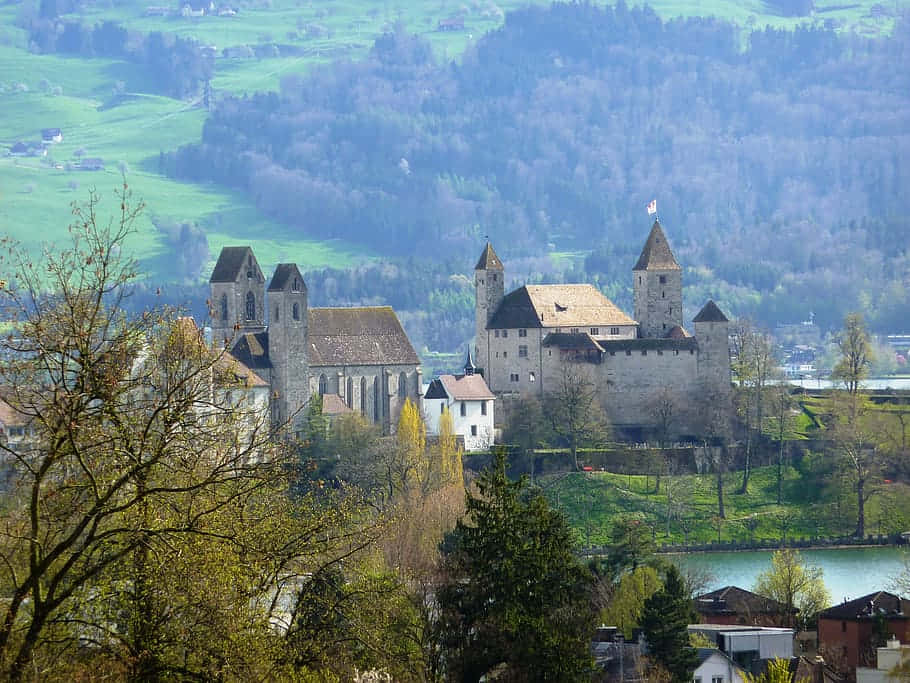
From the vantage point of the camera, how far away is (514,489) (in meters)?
30.5

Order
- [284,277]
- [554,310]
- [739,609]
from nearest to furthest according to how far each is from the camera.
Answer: [739,609]
[284,277]
[554,310]

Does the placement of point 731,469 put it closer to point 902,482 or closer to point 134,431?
point 902,482

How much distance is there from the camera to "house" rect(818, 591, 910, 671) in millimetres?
45406

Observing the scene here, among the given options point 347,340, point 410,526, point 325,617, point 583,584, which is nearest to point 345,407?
point 347,340

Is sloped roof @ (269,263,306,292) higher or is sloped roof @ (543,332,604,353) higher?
sloped roof @ (269,263,306,292)

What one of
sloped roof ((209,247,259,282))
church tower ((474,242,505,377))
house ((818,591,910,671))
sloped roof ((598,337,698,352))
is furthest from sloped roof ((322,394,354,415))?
house ((818,591,910,671))

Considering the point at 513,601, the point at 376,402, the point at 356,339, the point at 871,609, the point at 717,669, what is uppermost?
the point at 356,339

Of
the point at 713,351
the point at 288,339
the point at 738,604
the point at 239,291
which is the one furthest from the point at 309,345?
the point at 738,604

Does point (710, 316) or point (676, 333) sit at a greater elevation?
point (710, 316)

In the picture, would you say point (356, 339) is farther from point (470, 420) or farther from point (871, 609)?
point (871, 609)

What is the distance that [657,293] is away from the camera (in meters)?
88.7

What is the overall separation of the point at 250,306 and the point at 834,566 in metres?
27.5

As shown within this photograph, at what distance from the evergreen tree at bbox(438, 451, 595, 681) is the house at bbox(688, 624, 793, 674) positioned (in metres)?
11.7

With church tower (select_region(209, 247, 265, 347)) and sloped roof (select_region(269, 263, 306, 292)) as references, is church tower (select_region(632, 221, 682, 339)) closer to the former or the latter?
sloped roof (select_region(269, 263, 306, 292))
